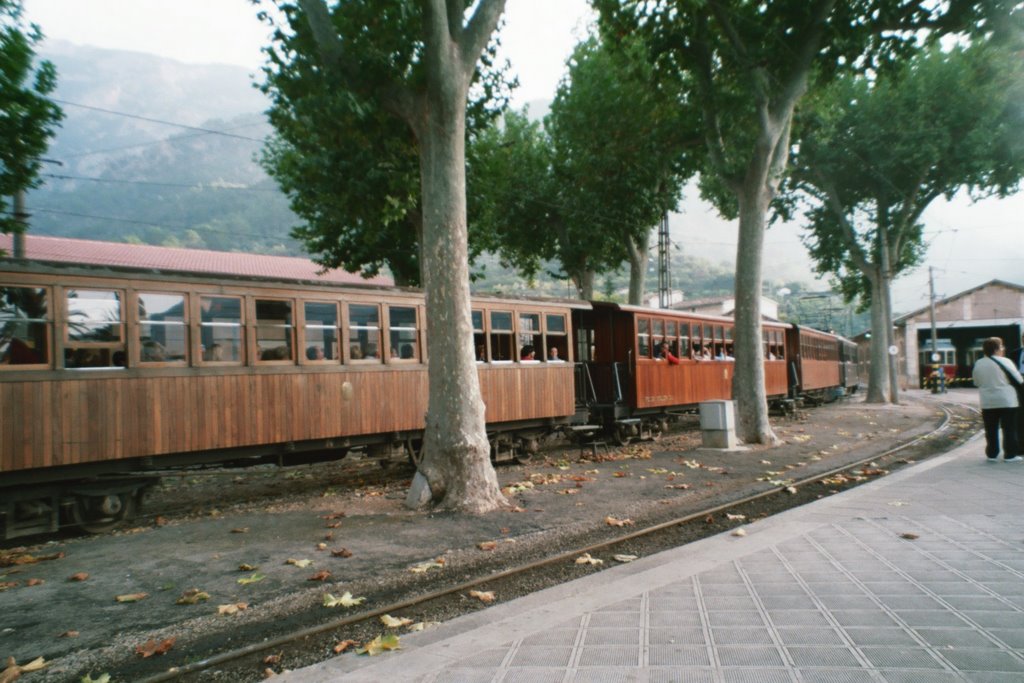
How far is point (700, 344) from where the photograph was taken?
59.5 feet

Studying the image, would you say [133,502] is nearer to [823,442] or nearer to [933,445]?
[823,442]

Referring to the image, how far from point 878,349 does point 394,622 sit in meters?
28.1

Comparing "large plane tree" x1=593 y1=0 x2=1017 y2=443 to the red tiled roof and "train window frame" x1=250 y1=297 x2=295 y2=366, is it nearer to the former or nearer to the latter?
"train window frame" x1=250 y1=297 x2=295 y2=366

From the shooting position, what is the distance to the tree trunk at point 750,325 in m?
14.0

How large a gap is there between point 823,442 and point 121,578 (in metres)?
13.2

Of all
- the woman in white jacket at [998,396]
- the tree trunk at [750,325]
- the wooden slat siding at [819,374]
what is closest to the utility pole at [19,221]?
the tree trunk at [750,325]

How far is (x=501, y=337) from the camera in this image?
12797 millimetres

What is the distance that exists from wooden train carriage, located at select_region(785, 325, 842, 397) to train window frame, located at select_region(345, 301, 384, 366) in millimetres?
18476

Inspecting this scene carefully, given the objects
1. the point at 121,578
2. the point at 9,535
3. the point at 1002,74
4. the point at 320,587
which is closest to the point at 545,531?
the point at 320,587

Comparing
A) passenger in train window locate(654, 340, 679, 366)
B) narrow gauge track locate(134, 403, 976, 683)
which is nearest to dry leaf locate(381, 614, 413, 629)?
narrow gauge track locate(134, 403, 976, 683)

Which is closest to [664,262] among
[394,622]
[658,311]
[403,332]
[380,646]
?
[658,311]

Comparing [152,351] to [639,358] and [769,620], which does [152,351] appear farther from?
[639,358]

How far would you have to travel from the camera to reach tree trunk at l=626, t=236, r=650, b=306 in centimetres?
2672

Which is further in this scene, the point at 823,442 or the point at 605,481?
the point at 823,442
